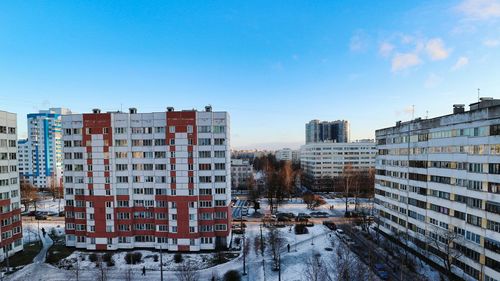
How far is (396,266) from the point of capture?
4506 cm

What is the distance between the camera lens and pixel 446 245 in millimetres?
40875

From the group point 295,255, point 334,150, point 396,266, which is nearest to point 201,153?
point 295,255

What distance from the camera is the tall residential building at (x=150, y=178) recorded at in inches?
2090

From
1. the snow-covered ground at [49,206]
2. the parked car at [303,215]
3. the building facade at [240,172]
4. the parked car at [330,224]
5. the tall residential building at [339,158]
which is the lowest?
the snow-covered ground at [49,206]

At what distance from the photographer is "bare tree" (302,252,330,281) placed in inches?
1535

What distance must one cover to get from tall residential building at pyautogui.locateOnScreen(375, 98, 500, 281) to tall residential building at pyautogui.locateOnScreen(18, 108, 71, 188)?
151644 mm

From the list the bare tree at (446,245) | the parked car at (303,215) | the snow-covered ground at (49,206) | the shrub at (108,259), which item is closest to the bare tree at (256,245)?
the parked car at (303,215)

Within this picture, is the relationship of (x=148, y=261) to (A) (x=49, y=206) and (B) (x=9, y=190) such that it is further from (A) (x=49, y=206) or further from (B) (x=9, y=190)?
(A) (x=49, y=206)

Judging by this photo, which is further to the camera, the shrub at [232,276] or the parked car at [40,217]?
the parked car at [40,217]

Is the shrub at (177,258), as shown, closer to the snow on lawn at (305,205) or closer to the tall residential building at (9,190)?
the tall residential building at (9,190)

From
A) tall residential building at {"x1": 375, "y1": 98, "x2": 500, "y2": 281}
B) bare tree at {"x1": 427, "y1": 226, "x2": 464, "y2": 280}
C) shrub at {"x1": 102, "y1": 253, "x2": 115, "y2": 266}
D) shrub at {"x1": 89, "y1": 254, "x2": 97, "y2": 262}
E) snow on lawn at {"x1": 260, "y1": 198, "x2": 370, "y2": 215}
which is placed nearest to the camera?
tall residential building at {"x1": 375, "y1": 98, "x2": 500, "y2": 281}

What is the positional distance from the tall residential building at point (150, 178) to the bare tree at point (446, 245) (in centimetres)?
3448

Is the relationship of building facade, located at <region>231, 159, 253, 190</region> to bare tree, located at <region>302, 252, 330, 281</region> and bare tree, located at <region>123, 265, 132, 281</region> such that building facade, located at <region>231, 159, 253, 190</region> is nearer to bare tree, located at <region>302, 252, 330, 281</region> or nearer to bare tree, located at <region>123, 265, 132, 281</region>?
bare tree, located at <region>302, 252, 330, 281</region>

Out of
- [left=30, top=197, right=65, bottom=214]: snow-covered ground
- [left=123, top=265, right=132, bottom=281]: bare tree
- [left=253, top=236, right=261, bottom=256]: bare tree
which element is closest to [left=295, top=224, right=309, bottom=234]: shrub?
[left=253, top=236, right=261, bottom=256]: bare tree
